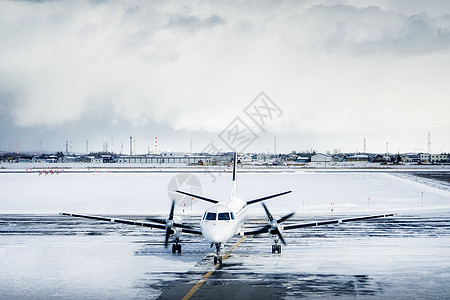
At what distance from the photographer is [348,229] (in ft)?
94.8

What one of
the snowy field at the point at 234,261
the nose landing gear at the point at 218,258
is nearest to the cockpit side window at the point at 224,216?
the nose landing gear at the point at 218,258

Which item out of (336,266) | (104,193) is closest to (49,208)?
(104,193)

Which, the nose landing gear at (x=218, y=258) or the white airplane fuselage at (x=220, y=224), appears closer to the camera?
the white airplane fuselage at (x=220, y=224)

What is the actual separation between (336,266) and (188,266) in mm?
6592

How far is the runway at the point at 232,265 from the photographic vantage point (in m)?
15.3

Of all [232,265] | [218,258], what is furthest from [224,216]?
[232,265]

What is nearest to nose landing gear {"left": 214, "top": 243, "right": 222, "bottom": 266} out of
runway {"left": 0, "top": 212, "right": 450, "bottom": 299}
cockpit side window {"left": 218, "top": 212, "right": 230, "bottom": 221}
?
runway {"left": 0, "top": 212, "right": 450, "bottom": 299}

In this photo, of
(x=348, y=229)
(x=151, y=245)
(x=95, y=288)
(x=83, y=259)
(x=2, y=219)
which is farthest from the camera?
(x=2, y=219)

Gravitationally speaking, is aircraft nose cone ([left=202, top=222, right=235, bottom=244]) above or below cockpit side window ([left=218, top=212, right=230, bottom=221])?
below

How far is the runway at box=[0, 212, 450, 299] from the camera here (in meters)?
15.3

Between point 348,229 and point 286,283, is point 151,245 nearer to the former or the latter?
point 286,283

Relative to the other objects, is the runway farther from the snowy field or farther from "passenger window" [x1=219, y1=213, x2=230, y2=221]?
"passenger window" [x1=219, y1=213, x2=230, y2=221]

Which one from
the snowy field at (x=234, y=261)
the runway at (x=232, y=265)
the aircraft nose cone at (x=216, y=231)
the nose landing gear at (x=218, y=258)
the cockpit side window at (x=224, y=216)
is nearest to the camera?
the runway at (x=232, y=265)

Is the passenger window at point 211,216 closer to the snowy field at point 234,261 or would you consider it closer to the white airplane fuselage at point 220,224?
the white airplane fuselage at point 220,224
